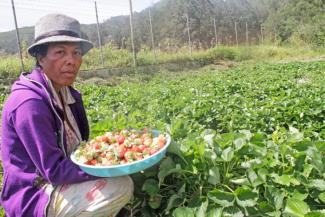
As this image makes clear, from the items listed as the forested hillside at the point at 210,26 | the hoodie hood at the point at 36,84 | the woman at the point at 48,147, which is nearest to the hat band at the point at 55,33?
the woman at the point at 48,147

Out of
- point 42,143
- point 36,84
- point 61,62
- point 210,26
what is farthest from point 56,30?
point 210,26

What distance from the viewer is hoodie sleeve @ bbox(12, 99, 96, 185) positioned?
1832mm

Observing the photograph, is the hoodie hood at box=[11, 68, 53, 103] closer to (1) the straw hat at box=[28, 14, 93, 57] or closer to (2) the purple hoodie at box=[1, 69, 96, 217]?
(2) the purple hoodie at box=[1, 69, 96, 217]

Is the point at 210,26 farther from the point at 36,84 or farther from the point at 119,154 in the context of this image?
the point at 119,154

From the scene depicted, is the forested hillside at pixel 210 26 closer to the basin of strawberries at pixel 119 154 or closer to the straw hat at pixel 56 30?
the straw hat at pixel 56 30

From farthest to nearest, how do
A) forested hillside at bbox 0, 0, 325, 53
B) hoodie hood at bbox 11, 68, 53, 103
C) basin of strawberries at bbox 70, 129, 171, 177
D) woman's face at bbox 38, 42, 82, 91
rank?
forested hillside at bbox 0, 0, 325, 53 < woman's face at bbox 38, 42, 82, 91 < hoodie hood at bbox 11, 68, 53, 103 < basin of strawberries at bbox 70, 129, 171, 177

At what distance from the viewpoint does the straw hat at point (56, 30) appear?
6.67 ft

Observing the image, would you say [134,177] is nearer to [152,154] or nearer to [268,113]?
[152,154]

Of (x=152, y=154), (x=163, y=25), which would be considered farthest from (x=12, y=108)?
(x=163, y=25)

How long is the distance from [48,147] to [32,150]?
91 mm

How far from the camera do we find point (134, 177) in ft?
7.35

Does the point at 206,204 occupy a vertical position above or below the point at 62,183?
below

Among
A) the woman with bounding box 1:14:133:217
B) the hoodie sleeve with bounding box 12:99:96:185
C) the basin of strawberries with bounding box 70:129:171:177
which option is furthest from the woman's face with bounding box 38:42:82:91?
the basin of strawberries with bounding box 70:129:171:177

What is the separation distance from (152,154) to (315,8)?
139 feet
